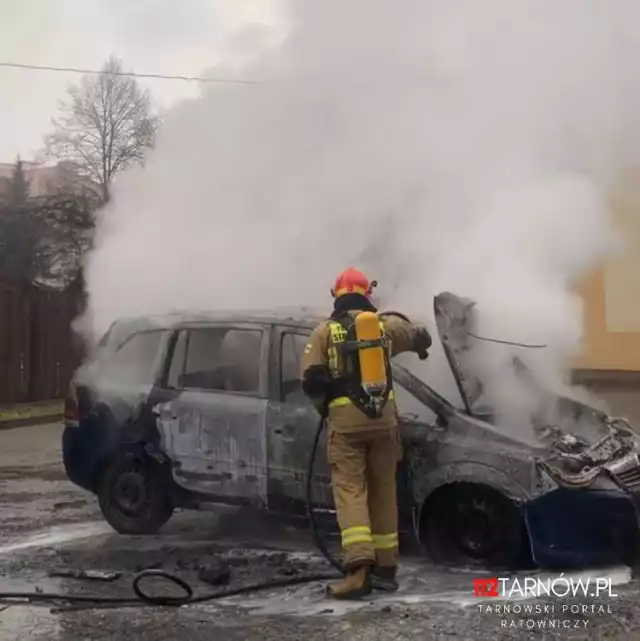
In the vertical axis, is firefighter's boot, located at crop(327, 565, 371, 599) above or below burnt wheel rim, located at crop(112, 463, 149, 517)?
below

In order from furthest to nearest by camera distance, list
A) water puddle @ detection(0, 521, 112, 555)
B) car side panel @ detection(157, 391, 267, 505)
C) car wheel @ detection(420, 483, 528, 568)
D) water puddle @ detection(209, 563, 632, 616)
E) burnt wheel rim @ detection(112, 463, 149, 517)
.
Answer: burnt wheel rim @ detection(112, 463, 149, 517), water puddle @ detection(0, 521, 112, 555), car side panel @ detection(157, 391, 267, 505), car wheel @ detection(420, 483, 528, 568), water puddle @ detection(209, 563, 632, 616)

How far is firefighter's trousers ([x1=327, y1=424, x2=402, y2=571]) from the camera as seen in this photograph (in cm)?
480

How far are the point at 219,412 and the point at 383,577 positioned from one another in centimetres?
151

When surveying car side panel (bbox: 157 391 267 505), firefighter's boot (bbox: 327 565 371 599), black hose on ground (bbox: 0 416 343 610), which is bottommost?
black hose on ground (bbox: 0 416 343 610)

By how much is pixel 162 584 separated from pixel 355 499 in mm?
1170

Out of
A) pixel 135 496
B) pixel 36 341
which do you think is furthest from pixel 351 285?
pixel 36 341

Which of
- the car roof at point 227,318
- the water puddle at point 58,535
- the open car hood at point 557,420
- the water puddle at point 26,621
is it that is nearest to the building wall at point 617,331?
the open car hood at point 557,420

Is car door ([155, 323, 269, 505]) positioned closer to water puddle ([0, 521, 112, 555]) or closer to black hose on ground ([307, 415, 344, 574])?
black hose on ground ([307, 415, 344, 574])

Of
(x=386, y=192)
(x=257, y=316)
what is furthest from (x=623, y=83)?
(x=257, y=316)

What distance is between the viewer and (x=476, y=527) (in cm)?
514

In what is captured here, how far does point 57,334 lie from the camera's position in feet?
51.0


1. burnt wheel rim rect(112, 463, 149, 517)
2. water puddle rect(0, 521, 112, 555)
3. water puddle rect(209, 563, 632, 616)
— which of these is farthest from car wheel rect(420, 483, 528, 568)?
water puddle rect(0, 521, 112, 555)

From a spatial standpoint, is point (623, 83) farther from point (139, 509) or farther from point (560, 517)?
point (139, 509)

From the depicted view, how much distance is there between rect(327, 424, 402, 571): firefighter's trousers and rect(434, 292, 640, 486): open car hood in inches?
27.0
